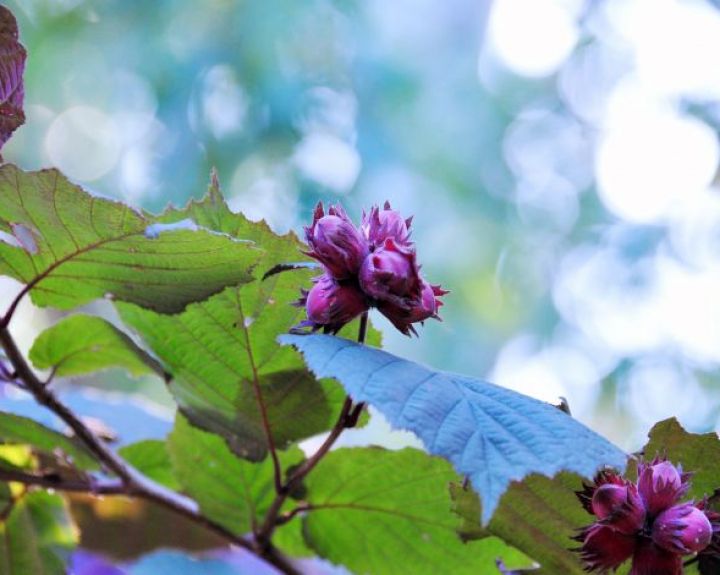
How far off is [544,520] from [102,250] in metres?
0.22

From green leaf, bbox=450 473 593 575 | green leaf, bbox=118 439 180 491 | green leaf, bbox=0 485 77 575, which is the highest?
green leaf, bbox=118 439 180 491

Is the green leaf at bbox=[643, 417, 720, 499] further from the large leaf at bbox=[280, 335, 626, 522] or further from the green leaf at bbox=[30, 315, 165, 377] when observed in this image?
the green leaf at bbox=[30, 315, 165, 377]

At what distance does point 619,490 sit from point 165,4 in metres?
3.10

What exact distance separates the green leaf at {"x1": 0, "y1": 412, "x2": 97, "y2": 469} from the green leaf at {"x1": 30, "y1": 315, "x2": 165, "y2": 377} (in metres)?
0.06

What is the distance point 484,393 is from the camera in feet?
1.09

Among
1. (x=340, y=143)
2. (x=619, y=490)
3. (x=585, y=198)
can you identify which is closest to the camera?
(x=619, y=490)

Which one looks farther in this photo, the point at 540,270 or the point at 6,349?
the point at 540,270

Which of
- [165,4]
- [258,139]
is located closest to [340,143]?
[258,139]

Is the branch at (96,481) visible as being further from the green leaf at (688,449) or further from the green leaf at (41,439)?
the green leaf at (688,449)

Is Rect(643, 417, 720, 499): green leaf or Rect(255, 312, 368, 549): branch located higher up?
Rect(643, 417, 720, 499): green leaf

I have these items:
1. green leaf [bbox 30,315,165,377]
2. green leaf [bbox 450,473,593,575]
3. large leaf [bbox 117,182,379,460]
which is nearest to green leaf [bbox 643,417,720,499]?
green leaf [bbox 450,473,593,575]

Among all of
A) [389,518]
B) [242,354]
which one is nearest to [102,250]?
[242,354]

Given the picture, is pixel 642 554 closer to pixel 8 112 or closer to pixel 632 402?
pixel 8 112

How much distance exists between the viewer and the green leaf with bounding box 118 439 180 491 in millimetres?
554
